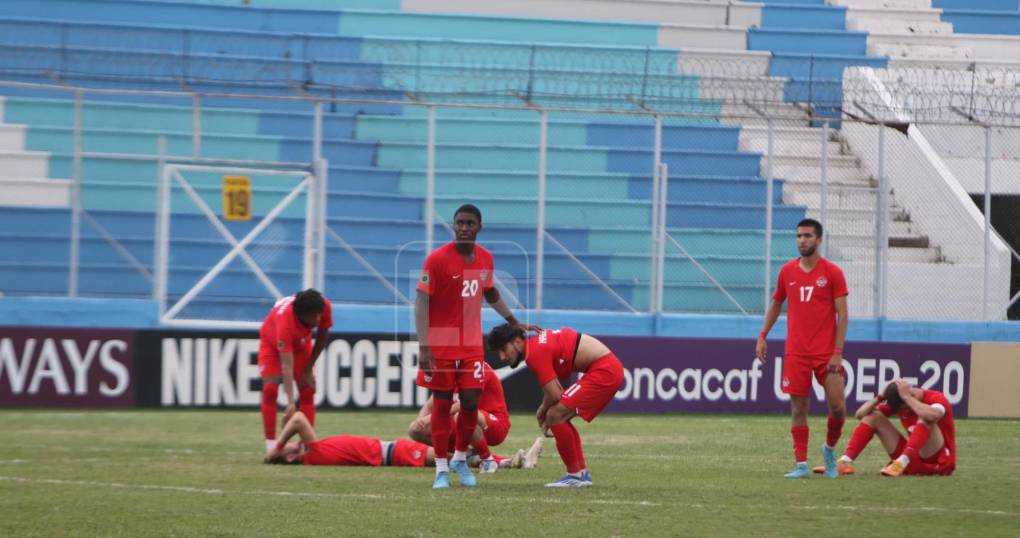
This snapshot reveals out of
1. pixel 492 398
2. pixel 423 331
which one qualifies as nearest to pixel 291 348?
pixel 492 398

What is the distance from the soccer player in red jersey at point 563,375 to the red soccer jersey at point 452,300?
12.0 inches

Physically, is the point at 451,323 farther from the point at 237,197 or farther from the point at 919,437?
the point at 237,197

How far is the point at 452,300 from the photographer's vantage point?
35.4ft

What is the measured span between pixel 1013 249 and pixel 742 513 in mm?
13503

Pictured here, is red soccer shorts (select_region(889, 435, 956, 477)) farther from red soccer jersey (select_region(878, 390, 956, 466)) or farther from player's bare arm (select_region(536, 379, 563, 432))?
player's bare arm (select_region(536, 379, 563, 432))

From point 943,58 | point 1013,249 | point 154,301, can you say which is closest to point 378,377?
point 154,301

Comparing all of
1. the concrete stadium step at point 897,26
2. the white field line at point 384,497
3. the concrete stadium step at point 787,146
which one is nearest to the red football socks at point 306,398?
the white field line at point 384,497

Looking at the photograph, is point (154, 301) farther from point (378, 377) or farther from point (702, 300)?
point (702, 300)

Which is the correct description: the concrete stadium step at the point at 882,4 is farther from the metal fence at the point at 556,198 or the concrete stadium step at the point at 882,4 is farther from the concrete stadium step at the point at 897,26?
the metal fence at the point at 556,198

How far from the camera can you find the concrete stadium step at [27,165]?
22.1 m

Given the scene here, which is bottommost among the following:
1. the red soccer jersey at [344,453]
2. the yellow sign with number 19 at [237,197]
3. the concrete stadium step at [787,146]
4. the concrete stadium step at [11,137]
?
the red soccer jersey at [344,453]

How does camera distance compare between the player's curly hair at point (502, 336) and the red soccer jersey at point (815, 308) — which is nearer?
the player's curly hair at point (502, 336)

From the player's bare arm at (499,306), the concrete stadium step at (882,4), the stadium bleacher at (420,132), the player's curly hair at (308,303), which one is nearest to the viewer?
the player's bare arm at (499,306)

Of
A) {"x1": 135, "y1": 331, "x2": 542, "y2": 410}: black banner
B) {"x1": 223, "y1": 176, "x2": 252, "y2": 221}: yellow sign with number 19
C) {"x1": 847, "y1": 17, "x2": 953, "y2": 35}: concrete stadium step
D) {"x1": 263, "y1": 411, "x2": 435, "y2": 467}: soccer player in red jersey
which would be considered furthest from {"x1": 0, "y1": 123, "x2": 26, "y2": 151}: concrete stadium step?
{"x1": 847, "y1": 17, "x2": 953, "y2": 35}: concrete stadium step
